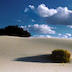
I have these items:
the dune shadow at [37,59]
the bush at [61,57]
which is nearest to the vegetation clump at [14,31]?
the dune shadow at [37,59]

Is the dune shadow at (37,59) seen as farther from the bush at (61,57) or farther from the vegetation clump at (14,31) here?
the vegetation clump at (14,31)

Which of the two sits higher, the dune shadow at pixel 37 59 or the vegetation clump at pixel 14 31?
the vegetation clump at pixel 14 31

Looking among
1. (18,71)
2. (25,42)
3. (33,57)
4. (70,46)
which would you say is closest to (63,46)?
(70,46)

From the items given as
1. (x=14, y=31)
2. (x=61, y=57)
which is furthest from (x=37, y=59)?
(x=14, y=31)

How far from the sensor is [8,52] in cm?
2267

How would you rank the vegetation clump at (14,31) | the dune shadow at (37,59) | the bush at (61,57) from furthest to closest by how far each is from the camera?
the vegetation clump at (14,31), the dune shadow at (37,59), the bush at (61,57)

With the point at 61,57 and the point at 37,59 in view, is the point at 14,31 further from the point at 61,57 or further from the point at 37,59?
the point at 61,57

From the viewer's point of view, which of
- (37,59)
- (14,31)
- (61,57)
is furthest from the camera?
(14,31)

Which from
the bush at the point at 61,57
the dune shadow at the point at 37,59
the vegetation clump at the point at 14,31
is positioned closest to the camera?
the bush at the point at 61,57

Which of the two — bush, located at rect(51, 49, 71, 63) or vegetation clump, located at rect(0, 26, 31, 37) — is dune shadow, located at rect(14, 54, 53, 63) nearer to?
bush, located at rect(51, 49, 71, 63)

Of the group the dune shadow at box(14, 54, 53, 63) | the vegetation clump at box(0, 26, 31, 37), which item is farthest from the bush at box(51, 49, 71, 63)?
the vegetation clump at box(0, 26, 31, 37)

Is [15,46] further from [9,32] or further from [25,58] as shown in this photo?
[9,32]

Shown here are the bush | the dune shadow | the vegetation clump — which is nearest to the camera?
the bush

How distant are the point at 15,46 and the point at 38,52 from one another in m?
3.55
